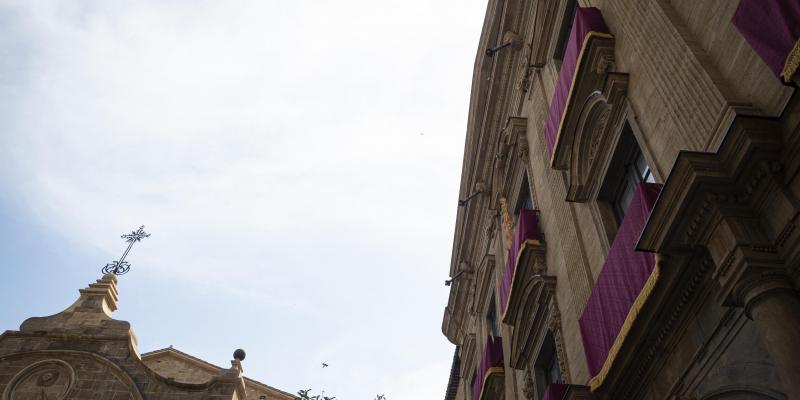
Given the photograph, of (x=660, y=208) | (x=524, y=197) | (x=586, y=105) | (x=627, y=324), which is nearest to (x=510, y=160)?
(x=524, y=197)

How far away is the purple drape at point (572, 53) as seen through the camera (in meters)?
9.50

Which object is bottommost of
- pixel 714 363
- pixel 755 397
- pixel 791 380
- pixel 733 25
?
pixel 791 380

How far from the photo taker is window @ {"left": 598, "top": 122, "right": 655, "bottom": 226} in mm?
8805

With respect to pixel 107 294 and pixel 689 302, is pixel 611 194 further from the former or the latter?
pixel 107 294

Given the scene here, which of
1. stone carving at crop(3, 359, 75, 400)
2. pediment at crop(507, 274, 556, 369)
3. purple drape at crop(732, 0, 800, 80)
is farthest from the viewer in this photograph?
stone carving at crop(3, 359, 75, 400)

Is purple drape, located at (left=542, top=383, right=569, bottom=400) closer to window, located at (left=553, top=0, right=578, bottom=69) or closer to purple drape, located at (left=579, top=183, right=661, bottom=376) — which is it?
purple drape, located at (left=579, top=183, right=661, bottom=376)

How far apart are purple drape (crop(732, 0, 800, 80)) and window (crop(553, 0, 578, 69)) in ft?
22.4

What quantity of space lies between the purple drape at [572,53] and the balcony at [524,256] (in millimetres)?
1902

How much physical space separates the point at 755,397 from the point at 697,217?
1731 mm

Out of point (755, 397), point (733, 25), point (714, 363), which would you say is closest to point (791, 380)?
point (755, 397)

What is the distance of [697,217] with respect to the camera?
18.6ft

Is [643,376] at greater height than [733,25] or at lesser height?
lesser

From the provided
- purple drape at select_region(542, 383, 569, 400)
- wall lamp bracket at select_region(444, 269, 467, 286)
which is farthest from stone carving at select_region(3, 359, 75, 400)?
purple drape at select_region(542, 383, 569, 400)

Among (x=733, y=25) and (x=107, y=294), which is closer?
(x=733, y=25)
